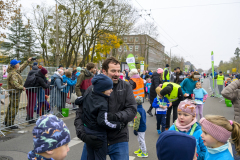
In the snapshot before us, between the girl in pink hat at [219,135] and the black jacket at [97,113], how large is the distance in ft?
3.20

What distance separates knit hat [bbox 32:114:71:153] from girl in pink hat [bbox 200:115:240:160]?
1.50 meters

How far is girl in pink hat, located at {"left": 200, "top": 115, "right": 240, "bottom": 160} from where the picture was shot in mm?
2102

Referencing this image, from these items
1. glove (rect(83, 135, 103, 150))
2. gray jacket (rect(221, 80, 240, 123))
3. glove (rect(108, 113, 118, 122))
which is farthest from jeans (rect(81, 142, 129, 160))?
gray jacket (rect(221, 80, 240, 123))

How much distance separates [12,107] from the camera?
6.65m

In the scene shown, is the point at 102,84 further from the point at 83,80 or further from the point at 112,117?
the point at 83,80

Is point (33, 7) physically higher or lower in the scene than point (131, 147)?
higher

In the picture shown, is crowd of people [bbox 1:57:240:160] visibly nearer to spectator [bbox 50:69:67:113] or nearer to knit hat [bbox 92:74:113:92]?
knit hat [bbox 92:74:113:92]

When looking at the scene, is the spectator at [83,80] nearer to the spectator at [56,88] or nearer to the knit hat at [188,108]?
the spectator at [56,88]

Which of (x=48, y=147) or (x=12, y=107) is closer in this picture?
(x=48, y=147)

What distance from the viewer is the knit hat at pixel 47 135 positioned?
166 centimetres

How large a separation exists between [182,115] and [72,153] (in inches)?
115

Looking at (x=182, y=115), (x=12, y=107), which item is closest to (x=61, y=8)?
(x=12, y=107)

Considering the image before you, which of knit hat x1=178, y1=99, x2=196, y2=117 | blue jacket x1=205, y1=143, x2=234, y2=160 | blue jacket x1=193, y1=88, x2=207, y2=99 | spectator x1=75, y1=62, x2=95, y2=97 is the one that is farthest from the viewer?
spectator x1=75, y1=62, x2=95, y2=97

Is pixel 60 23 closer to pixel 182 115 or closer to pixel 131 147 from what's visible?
pixel 131 147
